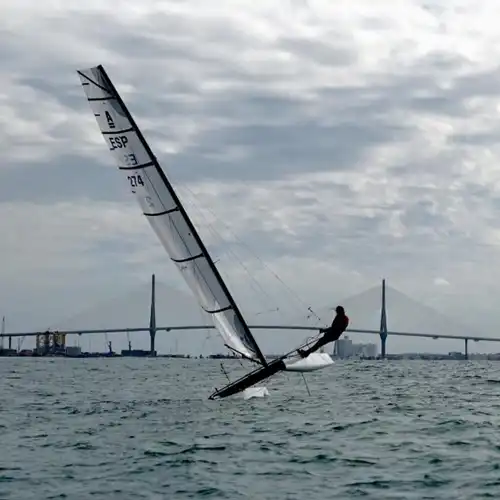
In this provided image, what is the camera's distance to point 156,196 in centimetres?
2553

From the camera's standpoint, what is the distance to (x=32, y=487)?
49.3ft

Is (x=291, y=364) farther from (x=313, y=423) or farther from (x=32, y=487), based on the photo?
(x=32, y=487)

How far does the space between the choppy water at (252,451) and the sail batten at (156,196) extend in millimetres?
3434

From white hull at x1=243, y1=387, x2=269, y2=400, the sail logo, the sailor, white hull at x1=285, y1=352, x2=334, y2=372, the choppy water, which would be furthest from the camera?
white hull at x1=243, y1=387, x2=269, y2=400

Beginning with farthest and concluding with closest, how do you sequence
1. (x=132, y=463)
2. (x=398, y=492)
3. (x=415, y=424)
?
(x=415, y=424)
(x=132, y=463)
(x=398, y=492)

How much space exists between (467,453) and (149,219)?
35.8 ft

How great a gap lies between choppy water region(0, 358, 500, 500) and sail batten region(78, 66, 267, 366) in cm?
343

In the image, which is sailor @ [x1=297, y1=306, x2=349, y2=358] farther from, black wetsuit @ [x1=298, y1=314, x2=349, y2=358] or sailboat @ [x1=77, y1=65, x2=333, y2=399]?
sailboat @ [x1=77, y1=65, x2=333, y2=399]

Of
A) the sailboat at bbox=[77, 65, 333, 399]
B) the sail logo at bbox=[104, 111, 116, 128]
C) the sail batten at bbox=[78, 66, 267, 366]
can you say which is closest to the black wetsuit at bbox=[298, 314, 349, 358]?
the sailboat at bbox=[77, 65, 333, 399]

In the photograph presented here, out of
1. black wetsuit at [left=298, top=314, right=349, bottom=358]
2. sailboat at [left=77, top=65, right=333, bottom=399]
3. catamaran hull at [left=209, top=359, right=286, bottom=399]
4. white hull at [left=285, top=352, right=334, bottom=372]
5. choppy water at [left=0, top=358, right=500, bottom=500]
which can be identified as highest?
sailboat at [left=77, top=65, right=333, bottom=399]

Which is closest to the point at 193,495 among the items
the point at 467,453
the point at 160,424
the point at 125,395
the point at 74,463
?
the point at 74,463

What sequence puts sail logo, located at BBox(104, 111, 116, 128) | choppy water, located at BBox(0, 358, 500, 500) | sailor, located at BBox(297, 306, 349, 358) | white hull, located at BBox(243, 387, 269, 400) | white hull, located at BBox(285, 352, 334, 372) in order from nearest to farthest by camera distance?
choppy water, located at BBox(0, 358, 500, 500) < sailor, located at BBox(297, 306, 349, 358) < sail logo, located at BBox(104, 111, 116, 128) < white hull, located at BBox(285, 352, 334, 372) < white hull, located at BBox(243, 387, 269, 400)

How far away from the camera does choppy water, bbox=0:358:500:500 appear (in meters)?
14.8

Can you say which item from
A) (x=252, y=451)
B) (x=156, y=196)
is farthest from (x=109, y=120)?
(x=252, y=451)
